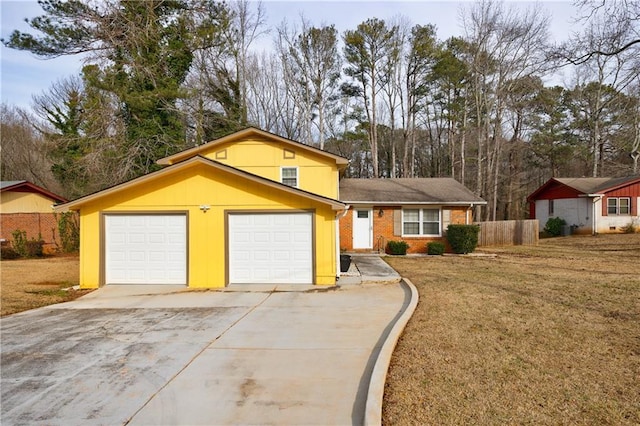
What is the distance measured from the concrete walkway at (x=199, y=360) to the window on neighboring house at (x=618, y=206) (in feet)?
77.8

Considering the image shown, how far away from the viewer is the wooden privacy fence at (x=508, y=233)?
21.5 m

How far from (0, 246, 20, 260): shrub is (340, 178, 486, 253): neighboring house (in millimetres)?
15885

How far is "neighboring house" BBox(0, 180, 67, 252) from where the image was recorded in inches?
784

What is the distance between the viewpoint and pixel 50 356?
5.66 m

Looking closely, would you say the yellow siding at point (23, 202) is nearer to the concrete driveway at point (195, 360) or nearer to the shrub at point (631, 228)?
the concrete driveway at point (195, 360)

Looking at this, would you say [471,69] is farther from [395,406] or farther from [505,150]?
[395,406]

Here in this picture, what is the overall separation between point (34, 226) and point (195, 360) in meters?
19.8

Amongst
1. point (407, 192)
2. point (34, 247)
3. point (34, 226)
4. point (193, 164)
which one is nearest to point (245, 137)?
point (193, 164)

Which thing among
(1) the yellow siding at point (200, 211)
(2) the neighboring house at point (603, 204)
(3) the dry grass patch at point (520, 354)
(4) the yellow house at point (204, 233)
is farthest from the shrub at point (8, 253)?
(2) the neighboring house at point (603, 204)

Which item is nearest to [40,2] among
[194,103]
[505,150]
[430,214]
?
[194,103]

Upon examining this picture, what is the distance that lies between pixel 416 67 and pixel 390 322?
29595mm

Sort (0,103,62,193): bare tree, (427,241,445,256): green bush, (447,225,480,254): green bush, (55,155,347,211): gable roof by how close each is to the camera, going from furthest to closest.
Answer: (0,103,62,193): bare tree → (427,241,445,256): green bush → (447,225,480,254): green bush → (55,155,347,211): gable roof

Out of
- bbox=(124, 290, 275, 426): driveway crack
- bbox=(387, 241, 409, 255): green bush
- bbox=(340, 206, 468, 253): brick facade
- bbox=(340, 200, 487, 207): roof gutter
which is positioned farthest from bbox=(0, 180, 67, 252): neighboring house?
bbox=(387, 241, 409, 255): green bush

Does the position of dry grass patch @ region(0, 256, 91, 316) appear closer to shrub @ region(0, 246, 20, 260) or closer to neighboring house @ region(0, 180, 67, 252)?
shrub @ region(0, 246, 20, 260)
